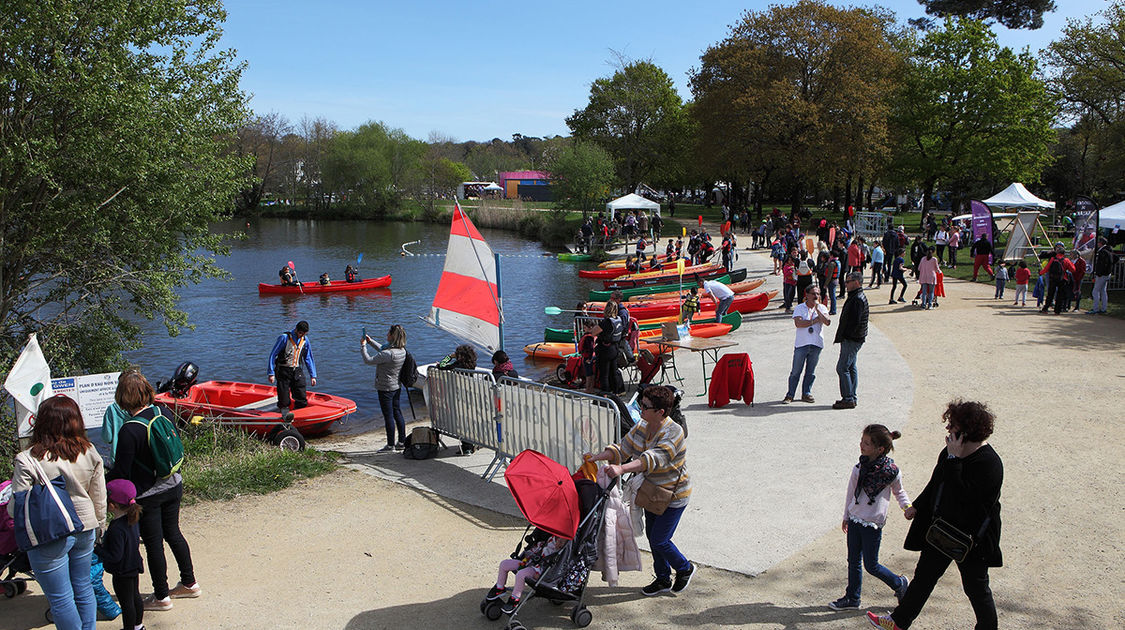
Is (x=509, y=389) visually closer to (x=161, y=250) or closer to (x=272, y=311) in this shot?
(x=161, y=250)

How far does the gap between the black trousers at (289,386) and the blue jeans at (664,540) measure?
925cm

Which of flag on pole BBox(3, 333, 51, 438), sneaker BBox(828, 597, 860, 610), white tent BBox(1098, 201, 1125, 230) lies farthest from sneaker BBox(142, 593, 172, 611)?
white tent BBox(1098, 201, 1125, 230)

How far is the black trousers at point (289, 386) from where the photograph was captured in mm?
13305

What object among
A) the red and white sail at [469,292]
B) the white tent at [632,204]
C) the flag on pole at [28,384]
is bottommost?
the flag on pole at [28,384]

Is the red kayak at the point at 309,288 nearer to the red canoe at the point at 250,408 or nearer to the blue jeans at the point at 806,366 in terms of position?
the red canoe at the point at 250,408

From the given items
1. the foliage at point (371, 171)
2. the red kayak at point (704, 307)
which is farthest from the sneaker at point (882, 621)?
the foliage at point (371, 171)

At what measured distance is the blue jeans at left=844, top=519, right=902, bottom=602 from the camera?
212 inches

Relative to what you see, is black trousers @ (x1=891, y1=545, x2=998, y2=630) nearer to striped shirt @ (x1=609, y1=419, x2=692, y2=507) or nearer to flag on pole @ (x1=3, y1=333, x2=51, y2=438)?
striped shirt @ (x1=609, y1=419, x2=692, y2=507)

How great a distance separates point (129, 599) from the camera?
513cm

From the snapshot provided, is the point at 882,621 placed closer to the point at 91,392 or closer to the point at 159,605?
the point at 159,605

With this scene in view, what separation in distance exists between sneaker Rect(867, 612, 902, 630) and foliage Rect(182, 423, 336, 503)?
239 inches

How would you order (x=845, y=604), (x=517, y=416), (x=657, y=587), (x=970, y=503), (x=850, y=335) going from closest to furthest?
(x=970, y=503) → (x=845, y=604) → (x=657, y=587) → (x=517, y=416) → (x=850, y=335)

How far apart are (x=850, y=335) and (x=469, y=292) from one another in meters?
5.40

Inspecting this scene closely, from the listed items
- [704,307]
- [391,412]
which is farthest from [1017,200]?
[391,412]
